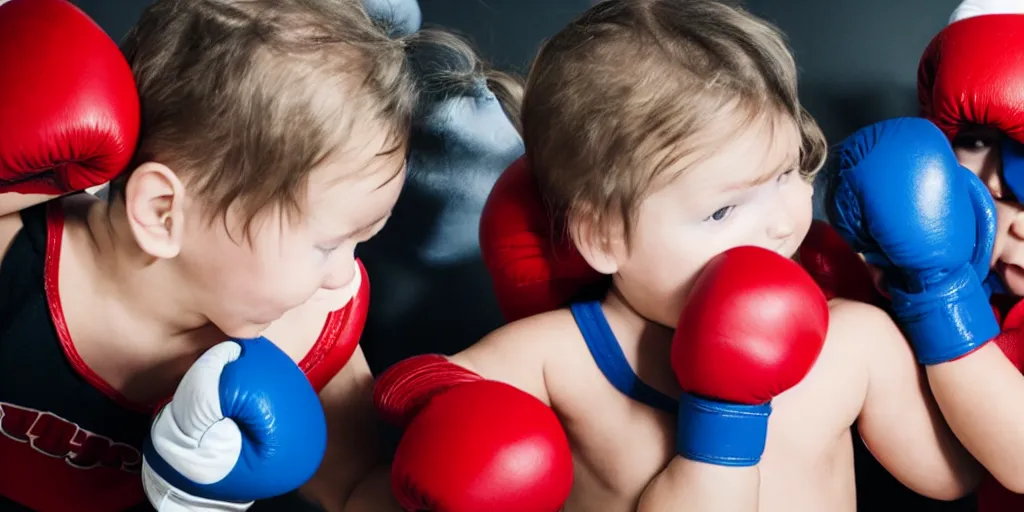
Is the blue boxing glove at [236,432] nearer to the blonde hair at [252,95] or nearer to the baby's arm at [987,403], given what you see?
the blonde hair at [252,95]

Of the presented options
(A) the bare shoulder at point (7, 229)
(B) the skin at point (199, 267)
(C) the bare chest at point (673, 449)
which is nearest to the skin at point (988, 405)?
(C) the bare chest at point (673, 449)

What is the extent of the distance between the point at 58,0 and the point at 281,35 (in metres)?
0.19

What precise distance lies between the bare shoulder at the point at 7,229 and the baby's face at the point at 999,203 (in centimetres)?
98

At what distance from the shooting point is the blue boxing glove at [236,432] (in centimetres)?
93

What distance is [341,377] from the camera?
51.9 inches

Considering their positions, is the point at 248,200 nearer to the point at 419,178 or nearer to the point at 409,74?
the point at 409,74

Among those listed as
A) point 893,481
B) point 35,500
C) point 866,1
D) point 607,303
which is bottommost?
point 893,481

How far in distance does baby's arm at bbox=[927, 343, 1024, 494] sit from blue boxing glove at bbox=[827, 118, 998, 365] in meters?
0.02

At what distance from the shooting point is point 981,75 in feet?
3.53

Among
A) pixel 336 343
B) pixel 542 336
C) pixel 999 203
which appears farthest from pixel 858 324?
pixel 336 343

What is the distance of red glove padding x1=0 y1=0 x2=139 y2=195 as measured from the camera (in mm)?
908

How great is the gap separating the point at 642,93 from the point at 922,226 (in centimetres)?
29

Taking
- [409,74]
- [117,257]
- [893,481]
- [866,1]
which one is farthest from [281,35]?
[893,481]

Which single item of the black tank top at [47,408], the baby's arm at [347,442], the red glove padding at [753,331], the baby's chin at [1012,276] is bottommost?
the baby's arm at [347,442]
